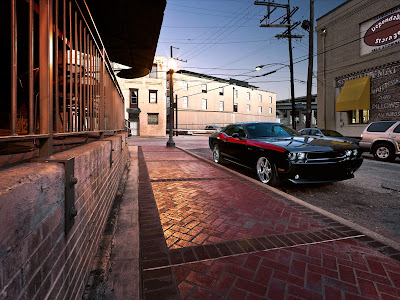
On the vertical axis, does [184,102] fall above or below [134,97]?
above

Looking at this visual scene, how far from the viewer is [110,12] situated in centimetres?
406

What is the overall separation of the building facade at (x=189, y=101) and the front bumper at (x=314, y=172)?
97.2ft

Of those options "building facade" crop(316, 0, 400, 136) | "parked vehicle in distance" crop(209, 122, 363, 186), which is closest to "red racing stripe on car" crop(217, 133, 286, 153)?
"parked vehicle in distance" crop(209, 122, 363, 186)

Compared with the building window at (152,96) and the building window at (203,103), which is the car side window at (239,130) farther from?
the building window at (203,103)

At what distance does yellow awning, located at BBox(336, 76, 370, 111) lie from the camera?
1570 cm

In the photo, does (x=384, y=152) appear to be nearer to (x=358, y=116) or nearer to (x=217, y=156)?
(x=217, y=156)

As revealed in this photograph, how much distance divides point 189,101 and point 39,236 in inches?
1712

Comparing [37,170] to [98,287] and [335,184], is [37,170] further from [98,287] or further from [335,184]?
[335,184]

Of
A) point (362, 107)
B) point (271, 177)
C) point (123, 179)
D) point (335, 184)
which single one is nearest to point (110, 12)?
point (123, 179)

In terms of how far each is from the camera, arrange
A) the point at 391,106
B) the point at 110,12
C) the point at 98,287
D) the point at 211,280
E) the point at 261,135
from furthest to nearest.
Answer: the point at 391,106 → the point at 261,135 → the point at 110,12 → the point at 211,280 → the point at 98,287

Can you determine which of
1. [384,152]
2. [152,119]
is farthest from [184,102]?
[384,152]

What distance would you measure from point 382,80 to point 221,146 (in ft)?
44.3

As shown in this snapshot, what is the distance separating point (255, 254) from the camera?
2.56 m

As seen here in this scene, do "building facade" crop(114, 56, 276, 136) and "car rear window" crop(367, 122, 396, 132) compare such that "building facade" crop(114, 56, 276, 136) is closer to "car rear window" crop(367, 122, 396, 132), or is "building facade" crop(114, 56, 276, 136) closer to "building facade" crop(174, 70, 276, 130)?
"building facade" crop(174, 70, 276, 130)
